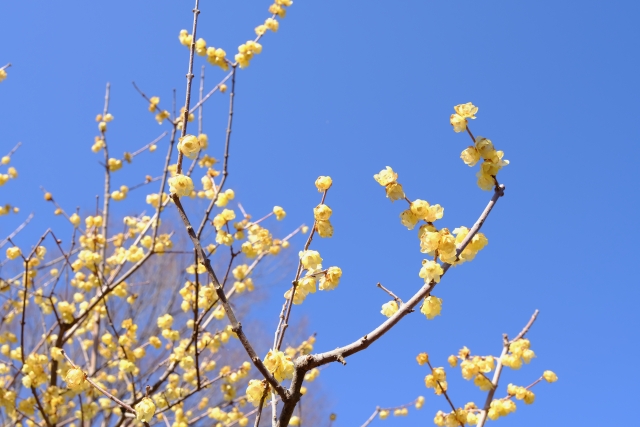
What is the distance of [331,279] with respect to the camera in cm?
172

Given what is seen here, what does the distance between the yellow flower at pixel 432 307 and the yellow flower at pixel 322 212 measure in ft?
1.49

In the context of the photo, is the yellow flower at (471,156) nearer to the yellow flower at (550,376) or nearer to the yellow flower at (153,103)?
the yellow flower at (550,376)

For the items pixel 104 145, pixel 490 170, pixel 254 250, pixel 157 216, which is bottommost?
pixel 490 170

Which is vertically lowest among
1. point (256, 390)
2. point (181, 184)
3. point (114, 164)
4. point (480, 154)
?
point (256, 390)

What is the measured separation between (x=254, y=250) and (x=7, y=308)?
11.2 feet

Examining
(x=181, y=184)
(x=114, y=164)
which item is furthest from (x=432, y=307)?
(x=114, y=164)

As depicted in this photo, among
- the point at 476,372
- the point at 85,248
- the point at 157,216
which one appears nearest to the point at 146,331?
the point at 85,248

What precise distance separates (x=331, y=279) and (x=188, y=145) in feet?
2.37

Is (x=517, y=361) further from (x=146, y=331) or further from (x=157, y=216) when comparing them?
(x=146, y=331)

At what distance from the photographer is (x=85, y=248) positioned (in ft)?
14.7

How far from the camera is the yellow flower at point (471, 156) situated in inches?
61.4

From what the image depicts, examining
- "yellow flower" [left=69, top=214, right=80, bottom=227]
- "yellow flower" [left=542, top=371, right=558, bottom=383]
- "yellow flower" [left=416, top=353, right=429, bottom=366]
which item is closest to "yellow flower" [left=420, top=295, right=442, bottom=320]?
"yellow flower" [left=416, top=353, right=429, bottom=366]

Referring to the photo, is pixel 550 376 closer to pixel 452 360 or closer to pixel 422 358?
pixel 452 360

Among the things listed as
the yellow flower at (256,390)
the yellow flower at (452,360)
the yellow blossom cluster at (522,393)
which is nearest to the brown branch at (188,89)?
the yellow flower at (256,390)
